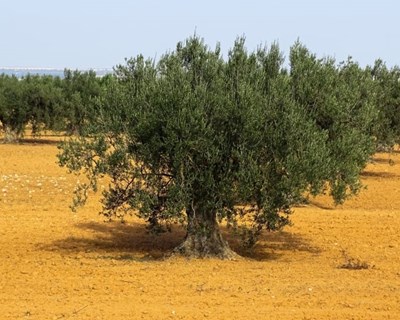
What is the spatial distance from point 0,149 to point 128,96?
102 ft

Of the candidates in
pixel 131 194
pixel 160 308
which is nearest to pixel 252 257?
pixel 131 194

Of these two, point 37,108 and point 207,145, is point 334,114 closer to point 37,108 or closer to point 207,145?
point 207,145

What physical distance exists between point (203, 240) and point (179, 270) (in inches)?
67.2

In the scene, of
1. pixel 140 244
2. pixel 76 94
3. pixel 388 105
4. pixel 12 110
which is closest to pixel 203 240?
pixel 140 244

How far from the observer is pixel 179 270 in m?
15.6

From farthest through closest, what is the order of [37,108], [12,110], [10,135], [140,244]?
[10,135] < [12,110] < [37,108] < [140,244]

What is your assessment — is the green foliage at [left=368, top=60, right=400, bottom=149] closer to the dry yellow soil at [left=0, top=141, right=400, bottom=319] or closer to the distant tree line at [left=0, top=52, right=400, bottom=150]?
the distant tree line at [left=0, top=52, right=400, bottom=150]

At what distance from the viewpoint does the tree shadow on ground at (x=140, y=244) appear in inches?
725

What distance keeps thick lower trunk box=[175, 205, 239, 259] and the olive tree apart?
0.02 m

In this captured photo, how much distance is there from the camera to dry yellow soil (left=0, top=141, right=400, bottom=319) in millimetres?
12174

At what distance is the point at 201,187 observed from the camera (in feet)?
53.8

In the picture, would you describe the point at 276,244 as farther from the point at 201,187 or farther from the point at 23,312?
the point at 23,312

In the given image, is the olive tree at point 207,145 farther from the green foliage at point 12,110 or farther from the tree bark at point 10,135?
the tree bark at point 10,135

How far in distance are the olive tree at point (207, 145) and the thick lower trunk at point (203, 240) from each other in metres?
0.02
